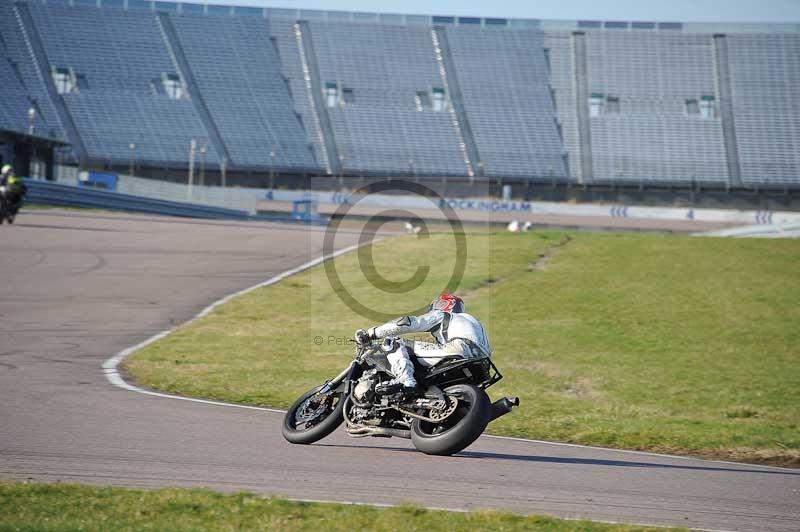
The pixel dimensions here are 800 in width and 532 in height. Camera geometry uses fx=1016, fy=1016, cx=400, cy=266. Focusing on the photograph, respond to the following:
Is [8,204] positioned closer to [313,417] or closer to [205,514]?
[313,417]

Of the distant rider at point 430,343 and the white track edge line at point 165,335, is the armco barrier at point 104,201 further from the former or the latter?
the distant rider at point 430,343

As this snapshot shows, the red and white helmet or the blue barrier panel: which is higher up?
the blue barrier panel

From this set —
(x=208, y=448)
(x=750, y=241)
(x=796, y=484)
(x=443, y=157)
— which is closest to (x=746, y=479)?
(x=796, y=484)

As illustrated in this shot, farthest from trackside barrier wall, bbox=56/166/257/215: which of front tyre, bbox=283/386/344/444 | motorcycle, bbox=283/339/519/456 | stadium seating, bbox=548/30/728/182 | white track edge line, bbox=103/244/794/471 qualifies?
motorcycle, bbox=283/339/519/456

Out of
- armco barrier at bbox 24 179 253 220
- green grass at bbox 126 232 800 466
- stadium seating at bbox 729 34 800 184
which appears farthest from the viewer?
stadium seating at bbox 729 34 800 184

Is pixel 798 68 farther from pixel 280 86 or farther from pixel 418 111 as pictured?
pixel 280 86

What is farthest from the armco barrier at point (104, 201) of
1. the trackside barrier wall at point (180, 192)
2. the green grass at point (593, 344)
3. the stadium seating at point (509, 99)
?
the stadium seating at point (509, 99)

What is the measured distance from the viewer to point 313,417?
931cm

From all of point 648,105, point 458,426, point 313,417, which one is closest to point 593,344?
point 313,417

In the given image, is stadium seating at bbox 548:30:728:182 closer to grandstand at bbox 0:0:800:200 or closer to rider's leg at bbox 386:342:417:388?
Result: grandstand at bbox 0:0:800:200

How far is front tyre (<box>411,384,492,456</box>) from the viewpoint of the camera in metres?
8.34

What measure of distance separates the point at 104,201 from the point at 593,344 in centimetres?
3330

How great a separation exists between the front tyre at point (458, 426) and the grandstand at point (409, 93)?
58.3 meters

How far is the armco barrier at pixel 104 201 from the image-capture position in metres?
43.2
